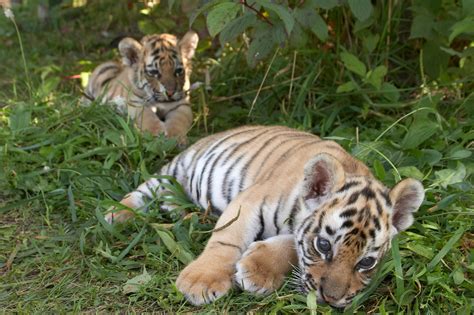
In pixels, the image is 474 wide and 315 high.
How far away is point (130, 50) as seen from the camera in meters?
5.94

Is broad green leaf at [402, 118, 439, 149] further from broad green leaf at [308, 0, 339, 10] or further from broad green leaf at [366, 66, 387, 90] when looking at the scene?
broad green leaf at [308, 0, 339, 10]

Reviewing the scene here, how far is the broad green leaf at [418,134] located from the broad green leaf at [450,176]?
1.20ft

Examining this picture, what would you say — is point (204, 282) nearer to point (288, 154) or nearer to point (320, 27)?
point (288, 154)

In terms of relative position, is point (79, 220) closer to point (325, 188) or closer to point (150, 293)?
point (150, 293)

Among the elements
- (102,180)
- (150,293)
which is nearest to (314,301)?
(150,293)

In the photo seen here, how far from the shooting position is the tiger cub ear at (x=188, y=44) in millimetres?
5840

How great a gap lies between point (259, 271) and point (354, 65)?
7.49ft

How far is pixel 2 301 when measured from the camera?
3.40 m

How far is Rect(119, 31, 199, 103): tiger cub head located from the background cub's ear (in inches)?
111

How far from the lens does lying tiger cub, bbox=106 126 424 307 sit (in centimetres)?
301

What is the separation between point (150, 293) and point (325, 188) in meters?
0.91

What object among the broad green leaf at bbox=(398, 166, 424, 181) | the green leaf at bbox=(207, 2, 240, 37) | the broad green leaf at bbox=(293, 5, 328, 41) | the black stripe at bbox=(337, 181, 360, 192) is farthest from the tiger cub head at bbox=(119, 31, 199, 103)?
the black stripe at bbox=(337, 181, 360, 192)

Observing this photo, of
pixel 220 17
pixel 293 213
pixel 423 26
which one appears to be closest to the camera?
pixel 293 213

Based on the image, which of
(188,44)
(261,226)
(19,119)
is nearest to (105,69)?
(188,44)
